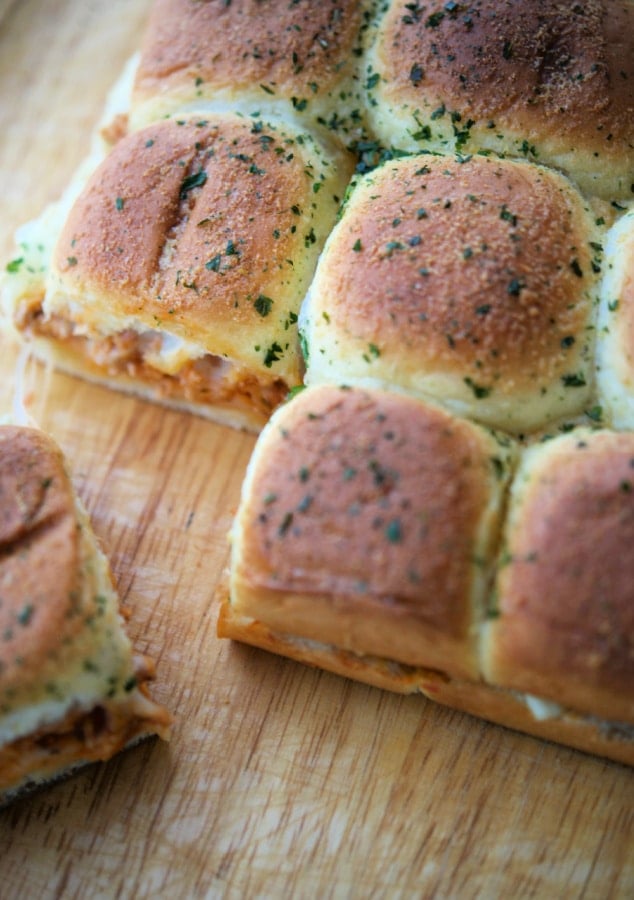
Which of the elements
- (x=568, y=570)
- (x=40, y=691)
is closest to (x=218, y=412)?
(x=40, y=691)

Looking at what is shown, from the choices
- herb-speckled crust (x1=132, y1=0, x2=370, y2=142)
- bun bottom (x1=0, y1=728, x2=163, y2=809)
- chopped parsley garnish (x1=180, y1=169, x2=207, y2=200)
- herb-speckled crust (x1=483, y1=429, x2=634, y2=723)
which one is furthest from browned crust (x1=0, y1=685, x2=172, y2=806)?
herb-speckled crust (x1=132, y1=0, x2=370, y2=142)

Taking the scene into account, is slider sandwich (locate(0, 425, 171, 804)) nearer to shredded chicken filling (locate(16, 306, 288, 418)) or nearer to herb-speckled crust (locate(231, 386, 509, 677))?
herb-speckled crust (locate(231, 386, 509, 677))

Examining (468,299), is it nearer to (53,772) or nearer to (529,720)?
(529,720)

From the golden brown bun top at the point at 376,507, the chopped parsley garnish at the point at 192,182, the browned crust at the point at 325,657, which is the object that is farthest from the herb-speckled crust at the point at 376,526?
the chopped parsley garnish at the point at 192,182

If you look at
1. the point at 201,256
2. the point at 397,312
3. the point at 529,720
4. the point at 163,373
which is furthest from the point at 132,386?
the point at 529,720

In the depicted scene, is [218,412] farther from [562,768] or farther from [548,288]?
[562,768]

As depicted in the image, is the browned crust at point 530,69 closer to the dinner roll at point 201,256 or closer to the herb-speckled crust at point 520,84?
the herb-speckled crust at point 520,84

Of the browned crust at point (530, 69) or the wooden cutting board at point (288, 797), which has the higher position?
the browned crust at point (530, 69)
